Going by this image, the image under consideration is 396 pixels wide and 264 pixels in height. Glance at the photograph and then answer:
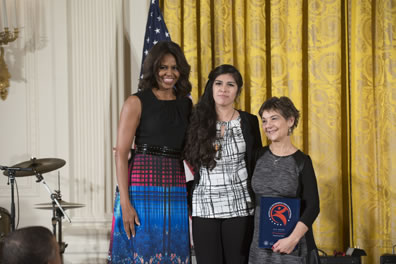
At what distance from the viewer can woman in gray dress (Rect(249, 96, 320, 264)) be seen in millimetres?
2307

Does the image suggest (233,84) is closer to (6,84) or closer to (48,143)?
(48,143)

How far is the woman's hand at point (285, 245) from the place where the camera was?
7.48ft

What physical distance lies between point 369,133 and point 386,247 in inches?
36.8

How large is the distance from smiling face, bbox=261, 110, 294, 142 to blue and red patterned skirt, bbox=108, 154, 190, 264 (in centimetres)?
54

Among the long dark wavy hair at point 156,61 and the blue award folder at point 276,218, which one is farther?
the long dark wavy hair at point 156,61

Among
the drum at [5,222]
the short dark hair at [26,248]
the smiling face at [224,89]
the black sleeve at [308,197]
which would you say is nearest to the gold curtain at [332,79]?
the smiling face at [224,89]

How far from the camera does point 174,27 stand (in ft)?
13.1

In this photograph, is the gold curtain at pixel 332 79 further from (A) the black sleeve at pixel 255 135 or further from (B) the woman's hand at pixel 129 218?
(B) the woman's hand at pixel 129 218

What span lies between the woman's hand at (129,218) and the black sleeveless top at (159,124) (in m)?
0.35

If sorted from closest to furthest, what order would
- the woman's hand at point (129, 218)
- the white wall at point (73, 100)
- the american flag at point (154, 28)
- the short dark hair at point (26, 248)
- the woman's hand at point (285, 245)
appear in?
1. the short dark hair at point (26, 248)
2. the woman's hand at point (285, 245)
3. the woman's hand at point (129, 218)
4. the american flag at point (154, 28)
5. the white wall at point (73, 100)

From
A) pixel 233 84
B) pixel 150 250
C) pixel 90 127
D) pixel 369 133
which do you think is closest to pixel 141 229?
pixel 150 250

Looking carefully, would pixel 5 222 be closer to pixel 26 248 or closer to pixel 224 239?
pixel 224 239

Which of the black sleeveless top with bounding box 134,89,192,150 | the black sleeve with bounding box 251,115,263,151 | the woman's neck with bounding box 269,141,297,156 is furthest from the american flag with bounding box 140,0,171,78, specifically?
the woman's neck with bounding box 269,141,297,156

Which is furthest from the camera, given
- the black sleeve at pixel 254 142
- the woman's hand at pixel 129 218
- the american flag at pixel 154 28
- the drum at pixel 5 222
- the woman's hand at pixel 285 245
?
the drum at pixel 5 222
